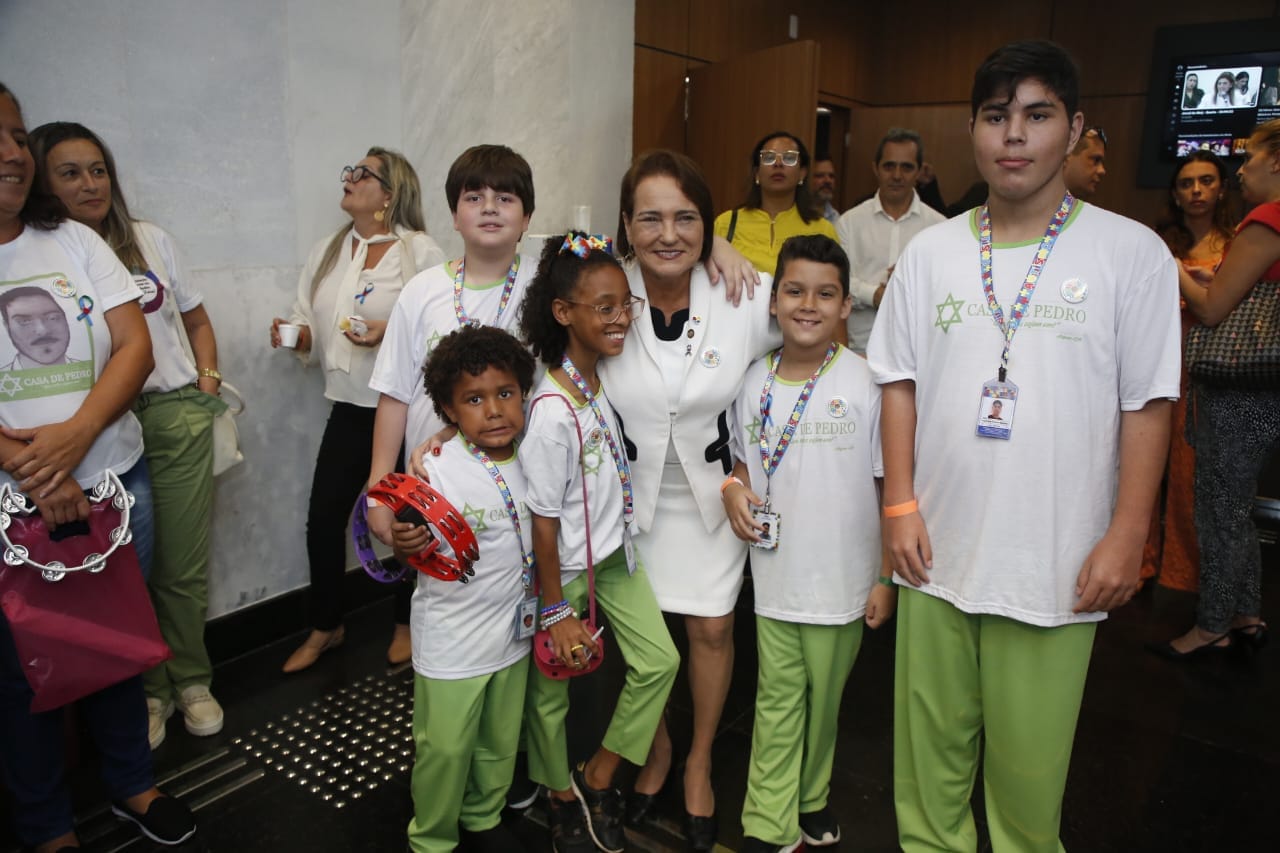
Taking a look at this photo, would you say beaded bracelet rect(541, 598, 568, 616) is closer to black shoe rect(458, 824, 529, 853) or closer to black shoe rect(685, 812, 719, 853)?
black shoe rect(458, 824, 529, 853)

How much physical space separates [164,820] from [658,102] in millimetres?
4473

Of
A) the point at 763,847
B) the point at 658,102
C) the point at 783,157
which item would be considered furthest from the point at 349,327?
the point at 658,102

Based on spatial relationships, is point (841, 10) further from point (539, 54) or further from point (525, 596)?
point (525, 596)

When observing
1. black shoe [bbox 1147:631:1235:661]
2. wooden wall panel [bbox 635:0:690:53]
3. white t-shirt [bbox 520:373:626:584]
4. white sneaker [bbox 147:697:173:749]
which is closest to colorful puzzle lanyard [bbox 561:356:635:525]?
white t-shirt [bbox 520:373:626:584]

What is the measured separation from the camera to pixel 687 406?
6.88ft

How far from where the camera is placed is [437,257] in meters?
3.07

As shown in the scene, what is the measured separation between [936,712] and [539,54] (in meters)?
3.38

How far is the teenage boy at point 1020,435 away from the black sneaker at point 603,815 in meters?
0.81

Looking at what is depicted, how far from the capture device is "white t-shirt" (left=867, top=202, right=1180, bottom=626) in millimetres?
1611

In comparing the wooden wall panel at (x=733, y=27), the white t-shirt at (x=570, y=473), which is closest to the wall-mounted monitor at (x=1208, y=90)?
the wooden wall panel at (x=733, y=27)

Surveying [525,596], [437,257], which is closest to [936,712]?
[525,596]

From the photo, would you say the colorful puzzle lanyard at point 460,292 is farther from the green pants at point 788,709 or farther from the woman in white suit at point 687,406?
the green pants at point 788,709

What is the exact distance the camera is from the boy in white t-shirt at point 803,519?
203 centimetres

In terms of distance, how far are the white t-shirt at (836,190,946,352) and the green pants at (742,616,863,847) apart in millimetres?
2175
